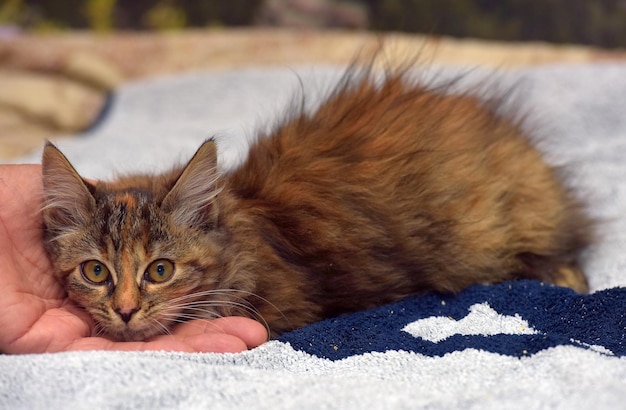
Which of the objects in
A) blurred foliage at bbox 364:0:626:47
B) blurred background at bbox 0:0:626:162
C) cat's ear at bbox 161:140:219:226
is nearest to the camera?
cat's ear at bbox 161:140:219:226

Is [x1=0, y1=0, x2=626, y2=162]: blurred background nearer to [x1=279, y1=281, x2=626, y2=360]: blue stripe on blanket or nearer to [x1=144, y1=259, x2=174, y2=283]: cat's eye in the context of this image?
[x1=279, y1=281, x2=626, y2=360]: blue stripe on blanket

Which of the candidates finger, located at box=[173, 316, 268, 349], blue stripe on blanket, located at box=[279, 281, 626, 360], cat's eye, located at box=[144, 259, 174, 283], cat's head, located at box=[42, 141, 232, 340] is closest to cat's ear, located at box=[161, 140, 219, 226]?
cat's head, located at box=[42, 141, 232, 340]

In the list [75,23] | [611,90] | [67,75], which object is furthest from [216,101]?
[611,90]

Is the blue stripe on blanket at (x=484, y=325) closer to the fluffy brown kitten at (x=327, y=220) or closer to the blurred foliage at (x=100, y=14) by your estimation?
the fluffy brown kitten at (x=327, y=220)

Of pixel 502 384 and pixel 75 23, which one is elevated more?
pixel 502 384

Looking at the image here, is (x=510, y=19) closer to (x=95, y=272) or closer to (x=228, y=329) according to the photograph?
(x=228, y=329)

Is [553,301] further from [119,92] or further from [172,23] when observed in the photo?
[172,23]
